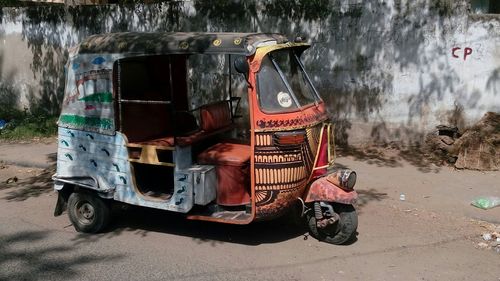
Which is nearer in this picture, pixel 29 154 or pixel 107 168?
pixel 107 168

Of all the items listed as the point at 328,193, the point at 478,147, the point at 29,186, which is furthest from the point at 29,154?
the point at 478,147

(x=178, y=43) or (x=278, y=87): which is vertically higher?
(x=178, y=43)

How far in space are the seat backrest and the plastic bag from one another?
2950 mm

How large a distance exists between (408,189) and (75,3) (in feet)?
25.2

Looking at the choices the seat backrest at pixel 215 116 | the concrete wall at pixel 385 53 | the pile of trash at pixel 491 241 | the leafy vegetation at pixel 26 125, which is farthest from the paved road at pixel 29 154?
the pile of trash at pixel 491 241

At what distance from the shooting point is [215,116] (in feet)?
18.9

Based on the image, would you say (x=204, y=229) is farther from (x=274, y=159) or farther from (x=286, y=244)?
(x=274, y=159)

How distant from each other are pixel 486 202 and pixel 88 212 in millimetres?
4371

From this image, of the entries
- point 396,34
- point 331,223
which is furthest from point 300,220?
point 396,34

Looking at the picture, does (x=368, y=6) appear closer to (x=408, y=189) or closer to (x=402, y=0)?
(x=402, y=0)

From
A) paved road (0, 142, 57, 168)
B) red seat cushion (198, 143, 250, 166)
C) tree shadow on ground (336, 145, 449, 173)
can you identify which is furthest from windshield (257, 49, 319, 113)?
paved road (0, 142, 57, 168)

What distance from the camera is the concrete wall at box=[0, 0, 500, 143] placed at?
7945mm

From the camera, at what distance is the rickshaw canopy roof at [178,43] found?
4.91 m

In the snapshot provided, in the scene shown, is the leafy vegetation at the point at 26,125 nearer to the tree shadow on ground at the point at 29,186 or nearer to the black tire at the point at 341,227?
the tree shadow on ground at the point at 29,186
